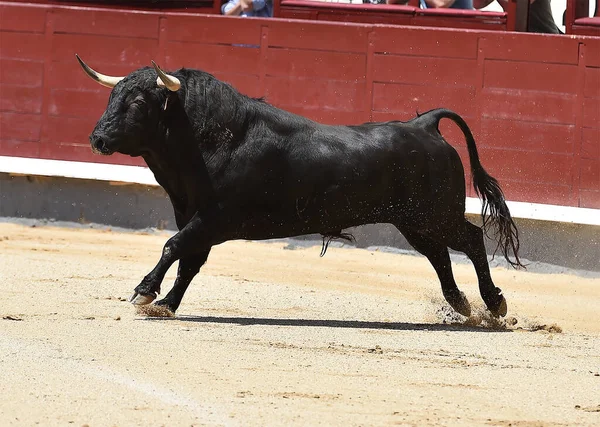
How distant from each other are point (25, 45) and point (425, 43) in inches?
128

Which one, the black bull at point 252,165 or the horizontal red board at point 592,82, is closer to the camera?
the black bull at point 252,165

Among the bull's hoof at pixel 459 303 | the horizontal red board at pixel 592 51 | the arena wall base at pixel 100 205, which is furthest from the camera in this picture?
the arena wall base at pixel 100 205

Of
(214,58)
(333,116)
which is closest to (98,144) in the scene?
(333,116)

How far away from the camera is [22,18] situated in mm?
11391

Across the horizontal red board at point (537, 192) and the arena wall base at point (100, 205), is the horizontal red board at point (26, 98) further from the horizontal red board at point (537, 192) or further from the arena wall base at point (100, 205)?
the horizontal red board at point (537, 192)

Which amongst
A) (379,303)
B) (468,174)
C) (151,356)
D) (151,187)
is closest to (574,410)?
(151,356)

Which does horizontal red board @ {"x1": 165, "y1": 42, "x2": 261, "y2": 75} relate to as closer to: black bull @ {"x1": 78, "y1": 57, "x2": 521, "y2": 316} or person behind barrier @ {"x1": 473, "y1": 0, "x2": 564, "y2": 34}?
person behind barrier @ {"x1": 473, "y1": 0, "x2": 564, "y2": 34}

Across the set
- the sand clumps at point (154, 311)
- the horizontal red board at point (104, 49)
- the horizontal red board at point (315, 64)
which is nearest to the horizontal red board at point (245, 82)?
the horizontal red board at point (315, 64)

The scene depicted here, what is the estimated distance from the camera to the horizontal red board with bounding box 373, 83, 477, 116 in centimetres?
1050

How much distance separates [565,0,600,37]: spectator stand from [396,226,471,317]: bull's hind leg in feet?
10.6

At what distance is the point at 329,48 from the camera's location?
1078 centimetres

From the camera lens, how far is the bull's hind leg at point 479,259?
7.52 metres

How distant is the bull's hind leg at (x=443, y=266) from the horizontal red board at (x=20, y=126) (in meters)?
4.71

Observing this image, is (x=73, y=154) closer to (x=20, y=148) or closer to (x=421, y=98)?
(x=20, y=148)
